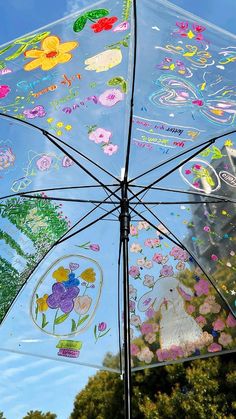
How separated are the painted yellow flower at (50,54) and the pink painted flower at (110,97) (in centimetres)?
33

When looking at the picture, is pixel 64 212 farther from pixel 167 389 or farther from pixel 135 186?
pixel 167 389

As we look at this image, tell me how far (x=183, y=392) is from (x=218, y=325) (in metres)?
8.18

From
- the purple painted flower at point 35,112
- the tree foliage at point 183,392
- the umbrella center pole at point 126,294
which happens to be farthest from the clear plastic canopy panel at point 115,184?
the tree foliage at point 183,392

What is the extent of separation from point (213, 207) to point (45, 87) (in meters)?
1.51

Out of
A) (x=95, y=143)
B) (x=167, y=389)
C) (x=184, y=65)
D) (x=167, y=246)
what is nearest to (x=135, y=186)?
(x=95, y=143)

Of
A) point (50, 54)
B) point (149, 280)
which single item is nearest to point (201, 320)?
point (149, 280)

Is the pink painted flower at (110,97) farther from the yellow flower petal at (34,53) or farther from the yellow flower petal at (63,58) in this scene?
the yellow flower petal at (34,53)

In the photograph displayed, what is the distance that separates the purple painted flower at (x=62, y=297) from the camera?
338cm

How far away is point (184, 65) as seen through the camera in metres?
2.88

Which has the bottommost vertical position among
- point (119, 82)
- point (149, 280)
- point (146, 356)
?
point (146, 356)

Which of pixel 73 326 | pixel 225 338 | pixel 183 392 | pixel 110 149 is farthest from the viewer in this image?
pixel 183 392

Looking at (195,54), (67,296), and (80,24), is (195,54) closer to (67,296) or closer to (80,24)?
(80,24)

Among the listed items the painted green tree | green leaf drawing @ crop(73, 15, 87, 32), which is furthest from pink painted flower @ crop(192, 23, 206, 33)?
the painted green tree

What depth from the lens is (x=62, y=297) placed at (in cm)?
341
